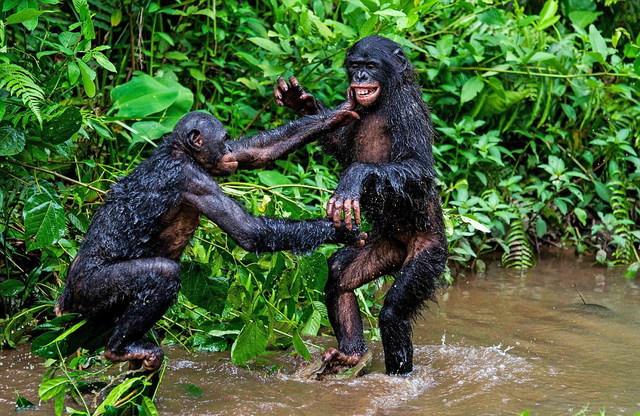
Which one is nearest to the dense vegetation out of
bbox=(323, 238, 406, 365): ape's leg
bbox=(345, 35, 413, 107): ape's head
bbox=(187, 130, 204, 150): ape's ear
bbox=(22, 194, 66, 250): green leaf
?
bbox=(22, 194, 66, 250): green leaf

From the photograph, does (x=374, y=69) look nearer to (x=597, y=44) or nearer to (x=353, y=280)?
(x=353, y=280)

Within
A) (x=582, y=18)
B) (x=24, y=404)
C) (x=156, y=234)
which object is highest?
(x=582, y=18)

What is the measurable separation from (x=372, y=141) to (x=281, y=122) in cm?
263

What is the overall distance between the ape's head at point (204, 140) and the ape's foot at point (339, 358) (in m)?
1.48

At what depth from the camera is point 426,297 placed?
18.9 ft

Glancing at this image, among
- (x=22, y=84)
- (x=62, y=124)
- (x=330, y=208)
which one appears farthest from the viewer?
(x=62, y=124)

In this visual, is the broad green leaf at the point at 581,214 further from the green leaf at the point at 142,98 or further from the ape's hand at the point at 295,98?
the green leaf at the point at 142,98

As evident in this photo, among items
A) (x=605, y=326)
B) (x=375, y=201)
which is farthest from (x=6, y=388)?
(x=605, y=326)

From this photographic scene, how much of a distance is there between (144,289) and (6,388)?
1.30m

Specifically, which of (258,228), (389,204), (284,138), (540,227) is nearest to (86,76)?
(284,138)

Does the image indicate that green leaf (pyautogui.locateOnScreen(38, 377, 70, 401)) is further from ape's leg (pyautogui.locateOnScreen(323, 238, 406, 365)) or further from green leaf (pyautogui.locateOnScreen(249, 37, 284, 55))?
green leaf (pyautogui.locateOnScreen(249, 37, 284, 55))

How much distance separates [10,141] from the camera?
18.3 feet

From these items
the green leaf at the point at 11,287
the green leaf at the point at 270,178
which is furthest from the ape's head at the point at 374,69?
the green leaf at the point at 11,287

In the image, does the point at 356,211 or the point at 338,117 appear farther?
the point at 338,117
